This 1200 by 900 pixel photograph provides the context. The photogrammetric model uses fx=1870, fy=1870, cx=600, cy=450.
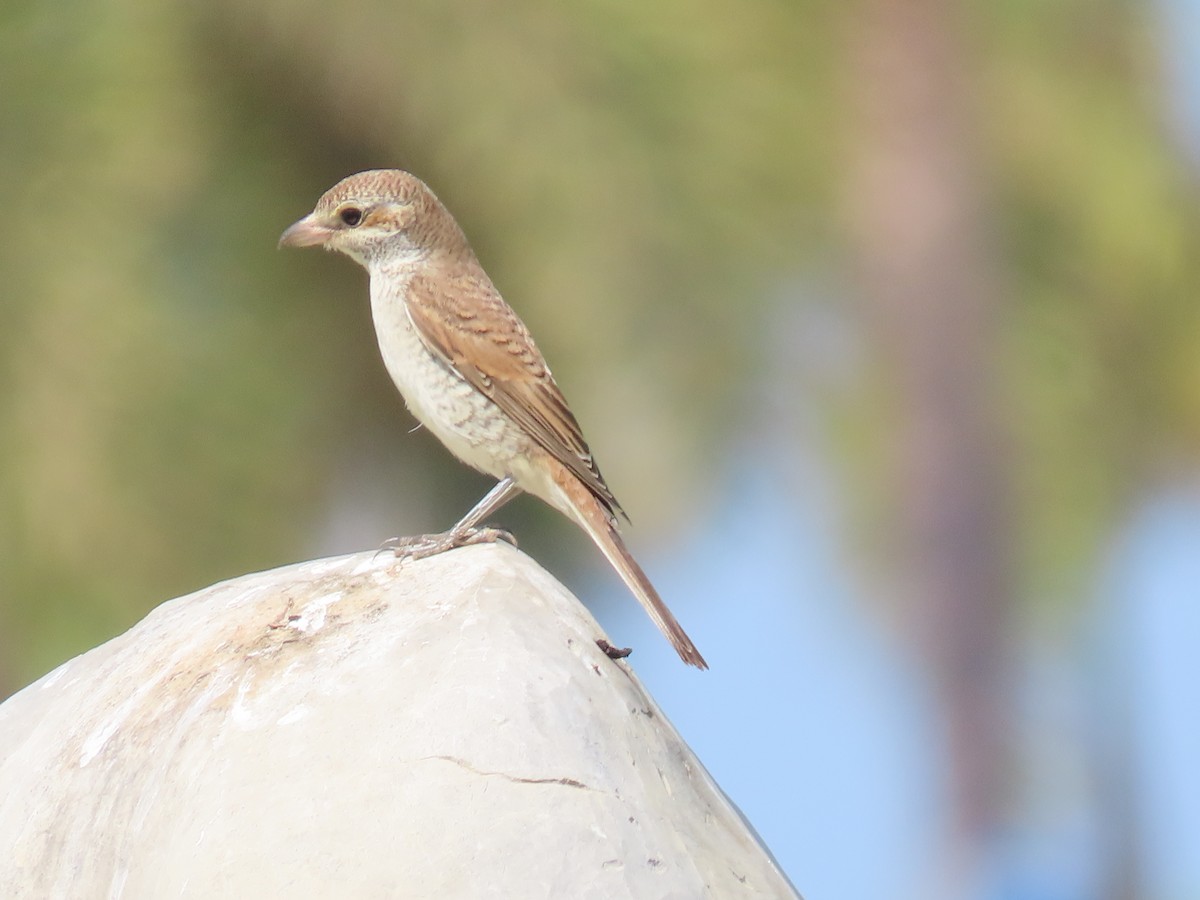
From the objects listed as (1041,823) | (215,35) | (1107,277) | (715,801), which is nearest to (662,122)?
(215,35)

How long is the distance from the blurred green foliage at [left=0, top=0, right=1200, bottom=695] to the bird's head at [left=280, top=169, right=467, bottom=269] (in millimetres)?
6833

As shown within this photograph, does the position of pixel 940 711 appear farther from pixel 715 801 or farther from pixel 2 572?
pixel 715 801

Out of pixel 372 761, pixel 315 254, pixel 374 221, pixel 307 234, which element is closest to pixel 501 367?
pixel 374 221

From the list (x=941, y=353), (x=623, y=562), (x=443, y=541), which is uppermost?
(x=443, y=541)

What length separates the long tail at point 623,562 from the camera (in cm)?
571

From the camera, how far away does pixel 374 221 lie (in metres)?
6.76

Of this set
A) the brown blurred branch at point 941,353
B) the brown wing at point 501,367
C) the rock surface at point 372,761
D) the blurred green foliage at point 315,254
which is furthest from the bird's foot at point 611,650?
the brown blurred branch at point 941,353

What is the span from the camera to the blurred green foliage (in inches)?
524

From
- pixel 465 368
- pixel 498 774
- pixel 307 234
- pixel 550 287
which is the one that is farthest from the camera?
pixel 550 287

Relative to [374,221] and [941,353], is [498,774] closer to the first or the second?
[374,221]

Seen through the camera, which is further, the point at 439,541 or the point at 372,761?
the point at 439,541

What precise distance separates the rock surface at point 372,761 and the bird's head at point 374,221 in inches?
67.6

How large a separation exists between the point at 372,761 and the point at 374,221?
2.65m

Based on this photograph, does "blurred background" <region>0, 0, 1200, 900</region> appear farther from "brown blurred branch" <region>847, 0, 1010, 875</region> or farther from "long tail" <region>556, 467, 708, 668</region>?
"long tail" <region>556, 467, 708, 668</region>
